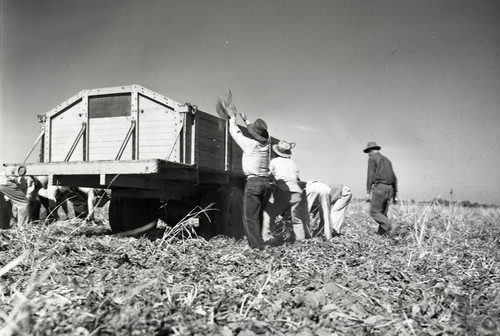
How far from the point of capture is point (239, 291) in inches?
143

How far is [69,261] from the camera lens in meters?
4.51

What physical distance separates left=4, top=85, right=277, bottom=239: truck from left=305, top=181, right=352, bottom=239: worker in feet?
4.43

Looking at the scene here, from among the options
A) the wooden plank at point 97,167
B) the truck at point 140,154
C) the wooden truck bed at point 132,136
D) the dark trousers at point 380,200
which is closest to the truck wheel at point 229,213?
the truck at point 140,154

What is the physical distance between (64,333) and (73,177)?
391 centimetres

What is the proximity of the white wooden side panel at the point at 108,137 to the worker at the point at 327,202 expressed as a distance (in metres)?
3.21

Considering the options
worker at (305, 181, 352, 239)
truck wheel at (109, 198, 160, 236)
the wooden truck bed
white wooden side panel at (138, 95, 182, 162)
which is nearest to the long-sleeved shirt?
worker at (305, 181, 352, 239)

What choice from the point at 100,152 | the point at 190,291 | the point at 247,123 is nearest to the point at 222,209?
the point at 247,123

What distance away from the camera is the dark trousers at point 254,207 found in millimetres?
5926

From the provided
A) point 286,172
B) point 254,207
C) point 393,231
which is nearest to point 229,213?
point 286,172

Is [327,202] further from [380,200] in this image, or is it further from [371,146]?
[371,146]

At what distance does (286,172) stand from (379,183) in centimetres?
223

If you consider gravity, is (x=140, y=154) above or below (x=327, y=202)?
above

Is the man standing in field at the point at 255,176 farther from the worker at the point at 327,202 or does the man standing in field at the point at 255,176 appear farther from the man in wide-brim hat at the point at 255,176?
the worker at the point at 327,202

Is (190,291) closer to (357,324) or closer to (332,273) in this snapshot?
(357,324)
